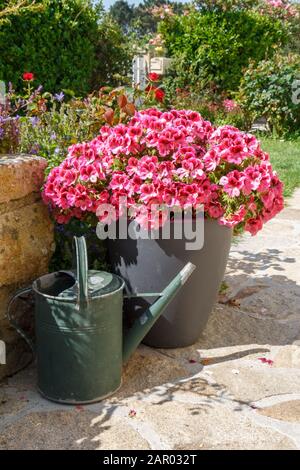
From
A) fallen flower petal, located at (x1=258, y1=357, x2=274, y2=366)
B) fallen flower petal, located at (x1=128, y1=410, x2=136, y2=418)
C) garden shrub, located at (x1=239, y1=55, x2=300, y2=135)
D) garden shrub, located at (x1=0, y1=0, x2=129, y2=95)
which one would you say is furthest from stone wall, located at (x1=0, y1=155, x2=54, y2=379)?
garden shrub, located at (x1=239, y1=55, x2=300, y2=135)

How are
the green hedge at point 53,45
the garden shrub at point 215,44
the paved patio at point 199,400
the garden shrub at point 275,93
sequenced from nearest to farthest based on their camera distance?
1. the paved patio at point 199,400
2. the green hedge at point 53,45
3. the garden shrub at point 275,93
4. the garden shrub at point 215,44

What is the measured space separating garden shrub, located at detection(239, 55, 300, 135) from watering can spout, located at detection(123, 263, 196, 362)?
751 cm

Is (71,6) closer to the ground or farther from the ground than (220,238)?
farther from the ground

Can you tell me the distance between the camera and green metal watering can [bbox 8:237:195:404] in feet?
7.96

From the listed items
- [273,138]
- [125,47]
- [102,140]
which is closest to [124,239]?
[102,140]

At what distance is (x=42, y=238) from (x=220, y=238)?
828 mm

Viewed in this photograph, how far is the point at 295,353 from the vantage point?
10.0 ft

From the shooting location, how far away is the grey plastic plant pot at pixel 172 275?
282cm

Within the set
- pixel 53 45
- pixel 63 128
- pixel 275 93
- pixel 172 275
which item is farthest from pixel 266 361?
pixel 275 93

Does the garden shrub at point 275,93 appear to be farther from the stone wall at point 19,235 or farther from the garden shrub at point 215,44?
the stone wall at point 19,235

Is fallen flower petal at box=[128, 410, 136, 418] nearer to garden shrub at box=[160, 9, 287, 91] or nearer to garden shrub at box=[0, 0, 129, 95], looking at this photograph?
garden shrub at box=[0, 0, 129, 95]

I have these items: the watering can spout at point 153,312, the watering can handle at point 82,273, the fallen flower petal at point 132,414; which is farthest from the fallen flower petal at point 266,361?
the watering can handle at point 82,273

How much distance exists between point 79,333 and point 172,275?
23.0 inches
